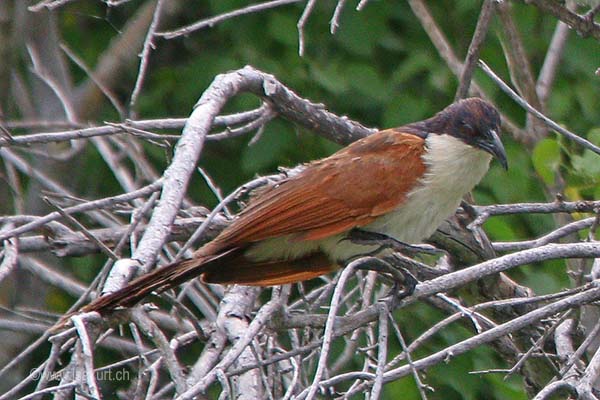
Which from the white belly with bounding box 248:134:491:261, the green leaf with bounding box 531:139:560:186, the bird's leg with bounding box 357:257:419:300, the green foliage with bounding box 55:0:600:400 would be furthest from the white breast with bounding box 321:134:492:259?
the green foliage with bounding box 55:0:600:400

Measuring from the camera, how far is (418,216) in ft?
10.2

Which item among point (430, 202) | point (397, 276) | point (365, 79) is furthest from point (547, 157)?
point (365, 79)

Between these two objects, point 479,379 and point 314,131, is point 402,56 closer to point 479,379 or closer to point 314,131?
point 479,379

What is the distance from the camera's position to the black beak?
3.18 meters

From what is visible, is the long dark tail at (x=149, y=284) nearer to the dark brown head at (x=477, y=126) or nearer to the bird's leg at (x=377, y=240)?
the bird's leg at (x=377, y=240)

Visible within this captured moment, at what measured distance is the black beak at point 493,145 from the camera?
318cm

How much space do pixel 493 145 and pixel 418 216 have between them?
0.32 meters

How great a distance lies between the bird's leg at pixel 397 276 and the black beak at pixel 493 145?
664 mm

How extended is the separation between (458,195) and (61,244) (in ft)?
3.55

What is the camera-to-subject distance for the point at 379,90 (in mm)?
5285

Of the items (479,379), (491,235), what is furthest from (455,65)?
(479,379)

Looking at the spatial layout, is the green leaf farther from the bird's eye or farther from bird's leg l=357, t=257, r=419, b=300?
bird's leg l=357, t=257, r=419, b=300

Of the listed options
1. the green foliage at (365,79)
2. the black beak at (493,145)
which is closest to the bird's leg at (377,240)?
the black beak at (493,145)

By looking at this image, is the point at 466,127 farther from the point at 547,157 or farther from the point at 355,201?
the point at 355,201
